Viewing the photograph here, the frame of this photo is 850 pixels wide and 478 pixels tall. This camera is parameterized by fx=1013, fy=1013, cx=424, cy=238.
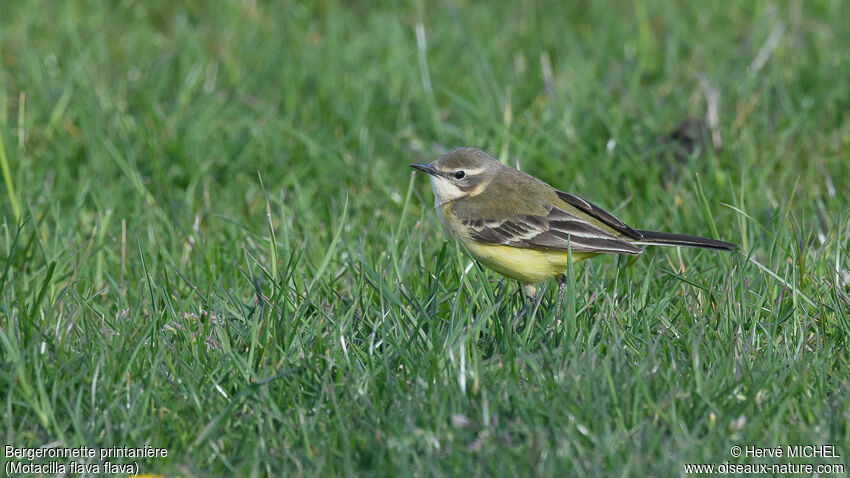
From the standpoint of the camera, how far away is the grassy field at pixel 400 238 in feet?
11.8

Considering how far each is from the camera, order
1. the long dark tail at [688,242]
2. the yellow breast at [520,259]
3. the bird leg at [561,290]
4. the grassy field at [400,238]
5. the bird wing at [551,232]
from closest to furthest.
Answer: the grassy field at [400,238] → the bird leg at [561,290] → the long dark tail at [688,242] → the bird wing at [551,232] → the yellow breast at [520,259]

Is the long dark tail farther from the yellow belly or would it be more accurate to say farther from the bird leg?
the bird leg

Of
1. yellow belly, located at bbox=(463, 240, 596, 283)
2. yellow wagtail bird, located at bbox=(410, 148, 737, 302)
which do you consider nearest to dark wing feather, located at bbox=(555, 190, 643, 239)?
yellow wagtail bird, located at bbox=(410, 148, 737, 302)

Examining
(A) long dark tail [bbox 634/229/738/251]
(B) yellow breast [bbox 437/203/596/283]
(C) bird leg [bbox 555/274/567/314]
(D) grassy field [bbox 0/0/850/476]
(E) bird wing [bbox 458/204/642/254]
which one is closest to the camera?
(D) grassy field [bbox 0/0/850/476]

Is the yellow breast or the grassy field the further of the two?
the yellow breast

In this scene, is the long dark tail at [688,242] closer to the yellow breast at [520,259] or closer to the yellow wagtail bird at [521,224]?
the yellow wagtail bird at [521,224]

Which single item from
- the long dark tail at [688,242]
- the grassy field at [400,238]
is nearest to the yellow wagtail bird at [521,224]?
the long dark tail at [688,242]

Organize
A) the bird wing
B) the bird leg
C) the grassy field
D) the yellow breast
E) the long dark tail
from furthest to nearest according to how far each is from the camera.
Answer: the yellow breast
the bird wing
the long dark tail
the bird leg
the grassy field

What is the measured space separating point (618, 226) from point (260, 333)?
76.4 inches

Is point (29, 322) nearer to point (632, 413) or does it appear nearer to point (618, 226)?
point (632, 413)

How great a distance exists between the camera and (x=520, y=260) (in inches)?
200

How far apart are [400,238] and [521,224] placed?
72 centimetres

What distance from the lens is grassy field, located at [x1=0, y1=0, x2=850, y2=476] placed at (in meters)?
3.59

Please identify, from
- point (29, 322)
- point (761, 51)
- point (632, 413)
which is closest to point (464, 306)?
point (632, 413)
